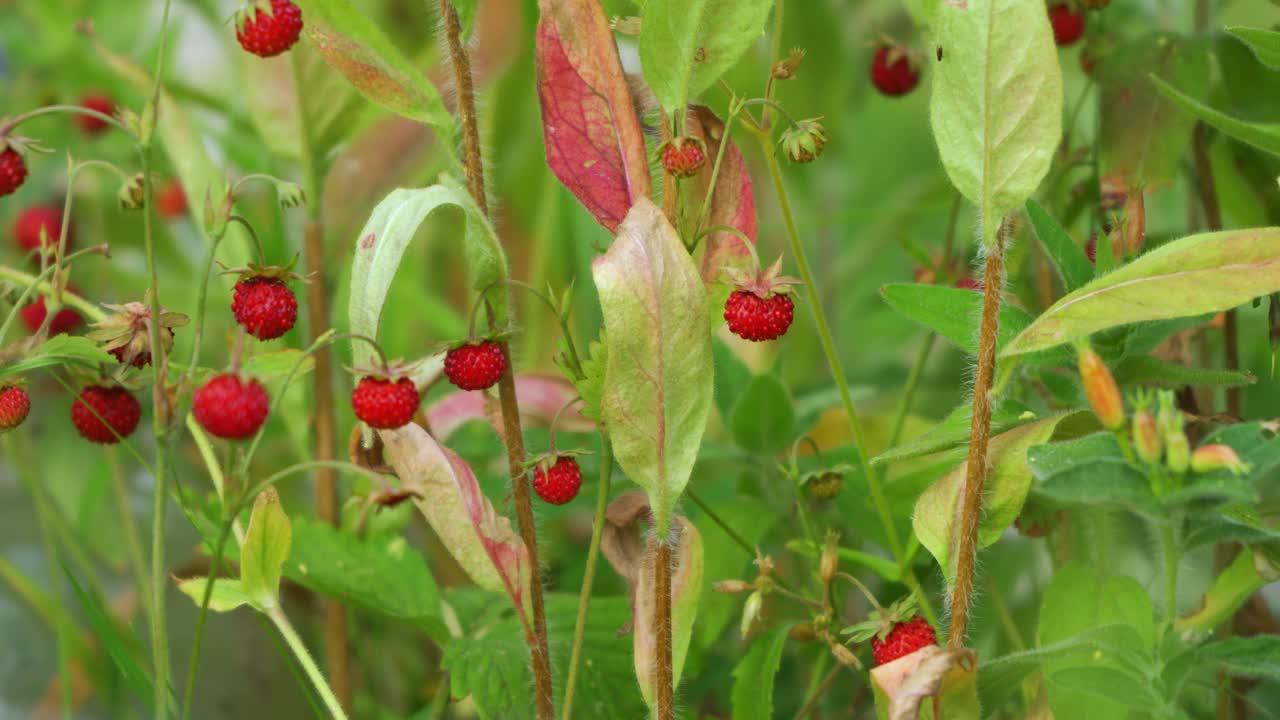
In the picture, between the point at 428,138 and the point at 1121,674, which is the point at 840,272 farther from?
the point at 1121,674

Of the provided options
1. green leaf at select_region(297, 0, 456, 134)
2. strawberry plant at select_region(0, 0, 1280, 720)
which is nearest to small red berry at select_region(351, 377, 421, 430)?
strawberry plant at select_region(0, 0, 1280, 720)

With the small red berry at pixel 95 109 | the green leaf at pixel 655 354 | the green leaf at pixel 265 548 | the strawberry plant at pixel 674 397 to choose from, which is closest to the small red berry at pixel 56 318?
the strawberry plant at pixel 674 397

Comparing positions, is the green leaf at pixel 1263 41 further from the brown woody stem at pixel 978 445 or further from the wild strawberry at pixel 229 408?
the wild strawberry at pixel 229 408

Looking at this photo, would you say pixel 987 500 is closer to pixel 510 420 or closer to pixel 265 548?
pixel 510 420

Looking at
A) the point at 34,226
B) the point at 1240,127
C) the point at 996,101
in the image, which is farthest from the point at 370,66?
the point at 34,226

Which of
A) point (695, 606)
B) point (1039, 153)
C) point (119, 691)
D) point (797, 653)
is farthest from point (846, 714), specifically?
point (119, 691)
